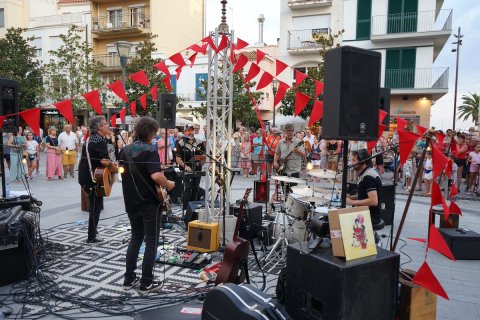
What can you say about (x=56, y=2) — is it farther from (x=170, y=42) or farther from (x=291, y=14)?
(x=291, y=14)

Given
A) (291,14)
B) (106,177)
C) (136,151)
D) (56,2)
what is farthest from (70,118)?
(56,2)

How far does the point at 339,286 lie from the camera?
102 inches

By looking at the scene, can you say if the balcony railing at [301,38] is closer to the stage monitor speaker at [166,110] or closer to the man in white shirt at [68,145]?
the man in white shirt at [68,145]

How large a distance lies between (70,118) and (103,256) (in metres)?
1.90

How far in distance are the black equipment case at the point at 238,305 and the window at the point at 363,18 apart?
20.0 meters

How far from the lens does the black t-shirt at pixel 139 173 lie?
3.74 metres

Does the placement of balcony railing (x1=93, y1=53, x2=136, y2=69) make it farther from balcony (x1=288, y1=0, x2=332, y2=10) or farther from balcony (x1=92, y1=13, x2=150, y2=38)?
balcony (x1=288, y1=0, x2=332, y2=10)

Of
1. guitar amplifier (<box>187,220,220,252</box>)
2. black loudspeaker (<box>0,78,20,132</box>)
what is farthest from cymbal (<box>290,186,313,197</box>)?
black loudspeaker (<box>0,78,20,132</box>)

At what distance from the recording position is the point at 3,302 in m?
3.67

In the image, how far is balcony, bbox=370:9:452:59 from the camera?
1909cm

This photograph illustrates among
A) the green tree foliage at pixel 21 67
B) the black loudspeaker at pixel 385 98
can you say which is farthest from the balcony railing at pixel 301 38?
the black loudspeaker at pixel 385 98

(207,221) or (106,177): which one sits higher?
(106,177)

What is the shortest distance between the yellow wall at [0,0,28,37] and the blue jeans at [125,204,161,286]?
107 ft

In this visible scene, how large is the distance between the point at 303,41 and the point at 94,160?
63.5 ft
